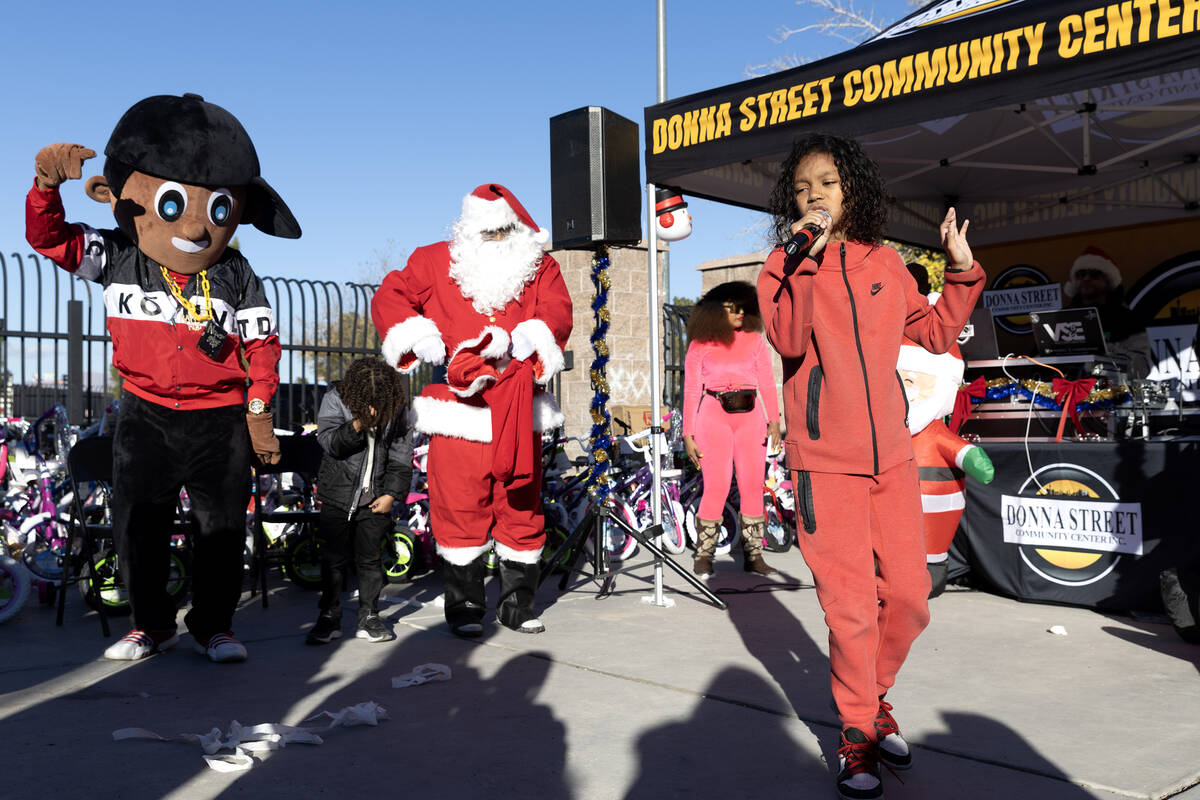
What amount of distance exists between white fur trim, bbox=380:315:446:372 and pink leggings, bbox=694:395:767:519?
2.27 m

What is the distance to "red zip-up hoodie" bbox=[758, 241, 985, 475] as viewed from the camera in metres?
2.78

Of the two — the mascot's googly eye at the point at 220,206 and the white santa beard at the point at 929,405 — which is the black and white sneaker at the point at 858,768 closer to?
the white santa beard at the point at 929,405

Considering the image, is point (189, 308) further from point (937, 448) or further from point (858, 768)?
point (937, 448)

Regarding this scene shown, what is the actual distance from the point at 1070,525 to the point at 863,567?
118 inches

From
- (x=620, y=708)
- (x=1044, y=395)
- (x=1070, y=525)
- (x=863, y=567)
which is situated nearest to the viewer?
(x=863, y=567)

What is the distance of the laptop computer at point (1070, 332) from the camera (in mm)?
6594

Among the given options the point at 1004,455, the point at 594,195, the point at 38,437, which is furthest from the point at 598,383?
the point at 38,437

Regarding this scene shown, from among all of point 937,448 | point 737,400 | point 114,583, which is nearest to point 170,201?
point 114,583

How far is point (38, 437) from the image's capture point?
6.88 meters

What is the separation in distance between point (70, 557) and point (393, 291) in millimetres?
2162

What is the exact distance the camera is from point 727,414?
635cm

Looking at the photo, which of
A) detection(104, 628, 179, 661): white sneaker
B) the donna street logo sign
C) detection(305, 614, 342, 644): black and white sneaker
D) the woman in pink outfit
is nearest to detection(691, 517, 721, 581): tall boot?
the woman in pink outfit

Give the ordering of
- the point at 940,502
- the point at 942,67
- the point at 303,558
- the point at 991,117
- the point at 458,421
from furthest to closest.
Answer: the point at 991,117
the point at 303,558
the point at 940,502
the point at 458,421
the point at 942,67

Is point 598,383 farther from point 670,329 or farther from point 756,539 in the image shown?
point 670,329
